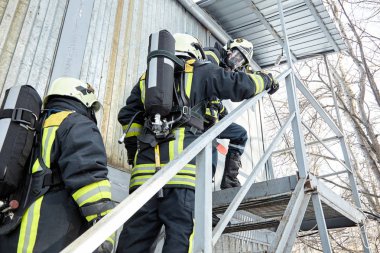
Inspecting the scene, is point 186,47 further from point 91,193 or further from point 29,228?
point 29,228

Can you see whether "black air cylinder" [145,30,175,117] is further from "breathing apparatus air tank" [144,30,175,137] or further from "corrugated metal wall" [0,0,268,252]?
"corrugated metal wall" [0,0,268,252]

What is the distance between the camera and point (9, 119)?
7.09ft

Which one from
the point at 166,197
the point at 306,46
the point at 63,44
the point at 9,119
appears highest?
the point at 306,46

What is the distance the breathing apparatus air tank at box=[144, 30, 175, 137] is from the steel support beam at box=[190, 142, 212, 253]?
0.76 meters

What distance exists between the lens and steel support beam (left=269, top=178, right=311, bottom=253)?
2.64m

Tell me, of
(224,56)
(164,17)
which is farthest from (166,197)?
(164,17)

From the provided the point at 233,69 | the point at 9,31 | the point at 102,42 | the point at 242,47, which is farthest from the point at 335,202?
the point at 9,31

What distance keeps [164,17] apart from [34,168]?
399cm

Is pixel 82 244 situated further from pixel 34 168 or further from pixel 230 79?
pixel 230 79

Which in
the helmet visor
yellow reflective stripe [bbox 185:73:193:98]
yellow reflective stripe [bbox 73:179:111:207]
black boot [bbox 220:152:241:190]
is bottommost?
yellow reflective stripe [bbox 73:179:111:207]

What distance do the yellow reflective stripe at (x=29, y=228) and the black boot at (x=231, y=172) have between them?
2672 millimetres

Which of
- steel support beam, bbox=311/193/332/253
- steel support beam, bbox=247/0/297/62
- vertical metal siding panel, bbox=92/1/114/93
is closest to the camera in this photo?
steel support beam, bbox=311/193/332/253

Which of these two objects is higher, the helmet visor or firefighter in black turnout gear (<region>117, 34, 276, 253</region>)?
the helmet visor

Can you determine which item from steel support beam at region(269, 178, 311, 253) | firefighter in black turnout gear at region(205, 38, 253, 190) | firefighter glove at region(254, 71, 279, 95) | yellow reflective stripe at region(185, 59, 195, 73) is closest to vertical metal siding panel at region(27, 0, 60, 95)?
yellow reflective stripe at region(185, 59, 195, 73)
